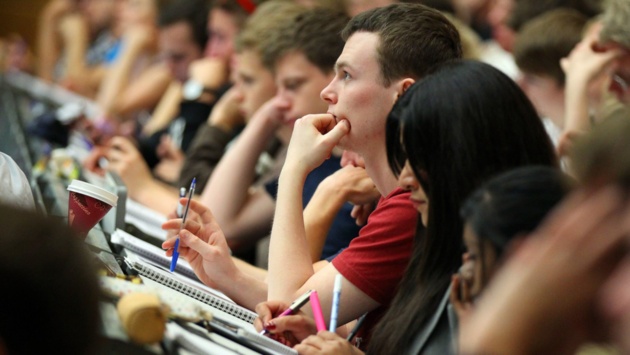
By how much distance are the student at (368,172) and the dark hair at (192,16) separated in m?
2.95

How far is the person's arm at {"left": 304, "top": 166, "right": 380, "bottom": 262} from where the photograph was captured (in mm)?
2451

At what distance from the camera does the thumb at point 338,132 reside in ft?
7.14

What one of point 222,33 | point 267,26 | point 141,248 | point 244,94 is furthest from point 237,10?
point 141,248

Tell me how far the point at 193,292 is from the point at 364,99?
21.7 inches

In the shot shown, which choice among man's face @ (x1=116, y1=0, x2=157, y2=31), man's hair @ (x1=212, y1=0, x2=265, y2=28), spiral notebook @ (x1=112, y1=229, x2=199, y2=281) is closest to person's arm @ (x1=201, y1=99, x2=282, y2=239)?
spiral notebook @ (x1=112, y1=229, x2=199, y2=281)

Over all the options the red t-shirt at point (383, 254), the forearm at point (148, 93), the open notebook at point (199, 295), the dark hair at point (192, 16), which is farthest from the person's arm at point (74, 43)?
the red t-shirt at point (383, 254)

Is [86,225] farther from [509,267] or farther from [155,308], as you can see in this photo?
[509,267]

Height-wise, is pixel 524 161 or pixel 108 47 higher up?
pixel 524 161

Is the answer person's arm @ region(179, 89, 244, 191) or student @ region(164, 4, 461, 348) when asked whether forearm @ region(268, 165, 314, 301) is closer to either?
student @ region(164, 4, 461, 348)

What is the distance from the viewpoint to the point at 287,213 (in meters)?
2.14

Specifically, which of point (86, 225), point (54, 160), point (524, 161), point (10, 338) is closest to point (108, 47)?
point (54, 160)

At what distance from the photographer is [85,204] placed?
82.8 inches

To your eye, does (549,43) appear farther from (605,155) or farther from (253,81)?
(605,155)

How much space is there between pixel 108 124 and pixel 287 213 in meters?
2.61
